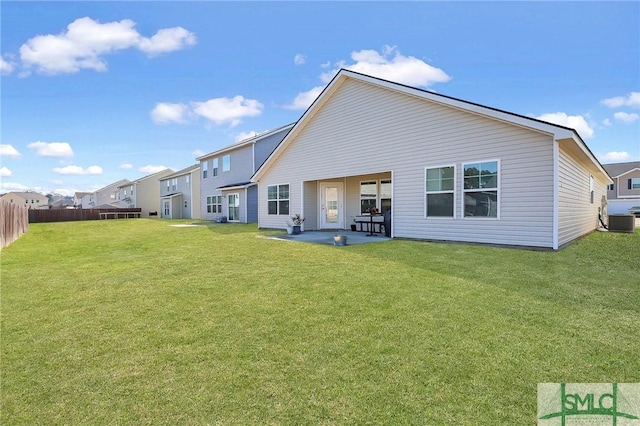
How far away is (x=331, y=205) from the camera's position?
52.9ft

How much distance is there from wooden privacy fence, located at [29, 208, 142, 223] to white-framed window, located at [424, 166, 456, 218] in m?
38.5

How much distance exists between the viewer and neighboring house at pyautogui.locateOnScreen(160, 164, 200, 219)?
33.6 m

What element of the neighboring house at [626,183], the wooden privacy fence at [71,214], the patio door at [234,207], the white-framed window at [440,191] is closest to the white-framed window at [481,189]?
the white-framed window at [440,191]

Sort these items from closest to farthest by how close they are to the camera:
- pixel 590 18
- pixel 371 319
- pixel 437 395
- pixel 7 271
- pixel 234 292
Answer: pixel 437 395 < pixel 371 319 < pixel 234 292 < pixel 7 271 < pixel 590 18

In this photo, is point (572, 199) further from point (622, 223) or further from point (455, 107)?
point (622, 223)

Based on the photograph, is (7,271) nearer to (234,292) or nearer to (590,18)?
(234,292)

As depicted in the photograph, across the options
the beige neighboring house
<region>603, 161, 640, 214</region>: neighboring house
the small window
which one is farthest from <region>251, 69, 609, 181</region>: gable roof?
the beige neighboring house

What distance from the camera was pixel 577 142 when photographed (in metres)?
8.47

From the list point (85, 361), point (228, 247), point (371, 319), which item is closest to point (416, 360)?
point (371, 319)

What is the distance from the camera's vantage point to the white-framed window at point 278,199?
16328mm

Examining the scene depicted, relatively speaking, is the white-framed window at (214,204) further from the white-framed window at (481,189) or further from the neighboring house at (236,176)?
the white-framed window at (481,189)

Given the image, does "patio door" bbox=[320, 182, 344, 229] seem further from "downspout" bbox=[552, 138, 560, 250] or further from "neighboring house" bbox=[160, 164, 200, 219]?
"neighboring house" bbox=[160, 164, 200, 219]

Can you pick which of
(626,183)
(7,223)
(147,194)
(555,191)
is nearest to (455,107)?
(555,191)

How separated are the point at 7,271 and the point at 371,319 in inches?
319
